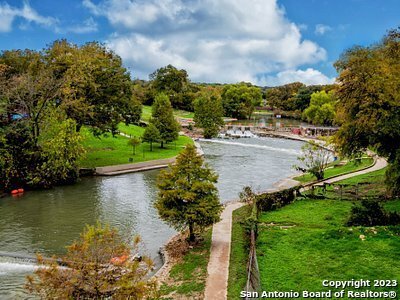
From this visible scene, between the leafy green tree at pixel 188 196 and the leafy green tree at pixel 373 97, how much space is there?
9.75 metres

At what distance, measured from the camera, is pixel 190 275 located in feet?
56.7

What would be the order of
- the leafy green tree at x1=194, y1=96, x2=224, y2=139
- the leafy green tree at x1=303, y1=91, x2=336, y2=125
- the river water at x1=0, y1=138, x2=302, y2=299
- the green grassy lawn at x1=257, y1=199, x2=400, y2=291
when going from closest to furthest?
the green grassy lawn at x1=257, y1=199, x2=400, y2=291, the river water at x1=0, y1=138, x2=302, y2=299, the leafy green tree at x1=194, y1=96, x2=224, y2=139, the leafy green tree at x1=303, y1=91, x2=336, y2=125

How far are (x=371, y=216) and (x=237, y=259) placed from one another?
7.39m

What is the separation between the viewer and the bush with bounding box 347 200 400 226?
20.3m

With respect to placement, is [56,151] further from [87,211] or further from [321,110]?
[321,110]

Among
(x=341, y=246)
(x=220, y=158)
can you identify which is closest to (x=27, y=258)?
(x=341, y=246)

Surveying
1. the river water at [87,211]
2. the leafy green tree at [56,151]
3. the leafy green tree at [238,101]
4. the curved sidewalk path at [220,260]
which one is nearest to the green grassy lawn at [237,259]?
the curved sidewalk path at [220,260]

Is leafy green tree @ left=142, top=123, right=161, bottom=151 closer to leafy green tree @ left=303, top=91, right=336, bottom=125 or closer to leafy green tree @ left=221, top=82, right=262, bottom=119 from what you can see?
leafy green tree @ left=303, top=91, right=336, bottom=125

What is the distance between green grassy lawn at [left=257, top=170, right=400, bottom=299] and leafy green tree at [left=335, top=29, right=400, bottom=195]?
506cm

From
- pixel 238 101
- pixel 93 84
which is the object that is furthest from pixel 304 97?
pixel 93 84

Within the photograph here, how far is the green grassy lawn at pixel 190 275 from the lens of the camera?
15.7 meters

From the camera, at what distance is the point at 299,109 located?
13438 cm

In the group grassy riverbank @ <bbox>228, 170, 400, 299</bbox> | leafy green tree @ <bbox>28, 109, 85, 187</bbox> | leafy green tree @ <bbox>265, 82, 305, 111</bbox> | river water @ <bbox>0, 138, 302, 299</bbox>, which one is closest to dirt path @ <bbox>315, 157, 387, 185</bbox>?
river water @ <bbox>0, 138, 302, 299</bbox>

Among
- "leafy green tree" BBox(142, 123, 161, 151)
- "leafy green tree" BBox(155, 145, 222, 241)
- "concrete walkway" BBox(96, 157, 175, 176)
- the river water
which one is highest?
"leafy green tree" BBox(142, 123, 161, 151)
